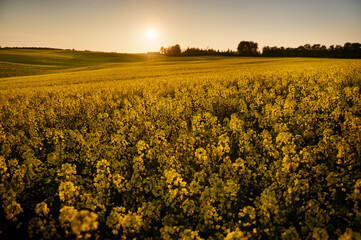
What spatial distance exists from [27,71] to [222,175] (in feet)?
189

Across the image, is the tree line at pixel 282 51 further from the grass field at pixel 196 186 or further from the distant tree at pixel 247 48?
the grass field at pixel 196 186

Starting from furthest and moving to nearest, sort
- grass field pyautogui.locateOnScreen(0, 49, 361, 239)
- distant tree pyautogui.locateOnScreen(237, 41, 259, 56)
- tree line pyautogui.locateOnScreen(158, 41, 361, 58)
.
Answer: distant tree pyautogui.locateOnScreen(237, 41, 259, 56) → tree line pyautogui.locateOnScreen(158, 41, 361, 58) → grass field pyautogui.locateOnScreen(0, 49, 361, 239)

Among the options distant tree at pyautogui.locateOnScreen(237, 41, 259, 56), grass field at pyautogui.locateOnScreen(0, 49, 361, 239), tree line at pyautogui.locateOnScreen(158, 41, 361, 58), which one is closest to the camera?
grass field at pyautogui.locateOnScreen(0, 49, 361, 239)

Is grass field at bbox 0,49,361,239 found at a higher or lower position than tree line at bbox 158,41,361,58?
lower

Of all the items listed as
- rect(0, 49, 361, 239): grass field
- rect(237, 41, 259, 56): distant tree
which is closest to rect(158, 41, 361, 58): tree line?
rect(237, 41, 259, 56): distant tree

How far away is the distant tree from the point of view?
97562mm

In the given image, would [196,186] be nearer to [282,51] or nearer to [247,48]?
[282,51]

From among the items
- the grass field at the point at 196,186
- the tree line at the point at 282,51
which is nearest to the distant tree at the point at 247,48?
the tree line at the point at 282,51

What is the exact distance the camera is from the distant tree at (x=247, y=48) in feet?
320

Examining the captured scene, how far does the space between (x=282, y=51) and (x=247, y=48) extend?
17298 mm

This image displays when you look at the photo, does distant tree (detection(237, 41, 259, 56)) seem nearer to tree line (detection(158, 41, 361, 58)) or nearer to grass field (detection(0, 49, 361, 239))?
tree line (detection(158, 41, 361, 58))

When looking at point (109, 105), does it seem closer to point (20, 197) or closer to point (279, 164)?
point (20, 197)

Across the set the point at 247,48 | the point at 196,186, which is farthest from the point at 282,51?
the point at 196,186

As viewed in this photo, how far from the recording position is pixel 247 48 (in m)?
98.9
